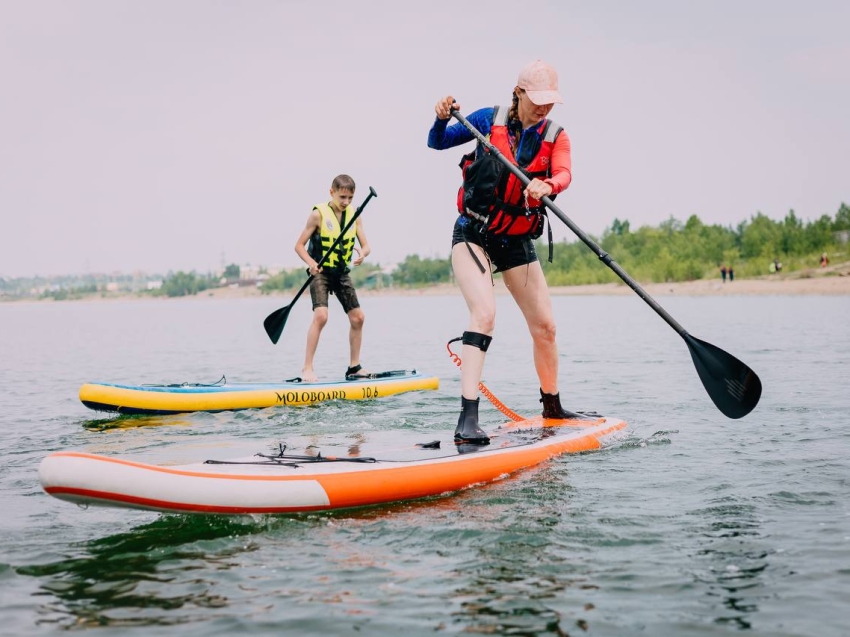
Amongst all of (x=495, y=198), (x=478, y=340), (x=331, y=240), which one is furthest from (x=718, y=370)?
(x=331, y=240)

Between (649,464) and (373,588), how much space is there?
2910mm

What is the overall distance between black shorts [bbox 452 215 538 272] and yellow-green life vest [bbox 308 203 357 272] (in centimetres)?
441

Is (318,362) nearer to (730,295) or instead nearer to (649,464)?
(649,464)

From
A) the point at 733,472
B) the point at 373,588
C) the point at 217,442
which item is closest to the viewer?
the point at 373,588

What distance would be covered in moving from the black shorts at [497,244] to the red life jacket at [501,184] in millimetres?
69

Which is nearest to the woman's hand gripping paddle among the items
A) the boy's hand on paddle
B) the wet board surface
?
the wet board surface

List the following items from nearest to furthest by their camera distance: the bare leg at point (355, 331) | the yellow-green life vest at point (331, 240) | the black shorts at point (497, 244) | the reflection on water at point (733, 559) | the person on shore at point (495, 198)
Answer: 1. the reflection on water at point (733, 559)
2. the person on shore at point (495, 198)
3. the black shorts at point (497, 244)
4. the yellow-green life vest at point (331, 240)
5. the bare leg at point (355, 331)

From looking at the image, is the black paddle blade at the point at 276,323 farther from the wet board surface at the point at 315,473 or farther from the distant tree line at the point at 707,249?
the distant tree line at the point at 707,249

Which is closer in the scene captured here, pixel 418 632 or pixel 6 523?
pixel 418 632

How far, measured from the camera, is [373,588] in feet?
Answer: 12.5

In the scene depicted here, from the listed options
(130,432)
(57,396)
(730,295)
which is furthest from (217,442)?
(730,295)

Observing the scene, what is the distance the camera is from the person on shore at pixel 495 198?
19.2 feet

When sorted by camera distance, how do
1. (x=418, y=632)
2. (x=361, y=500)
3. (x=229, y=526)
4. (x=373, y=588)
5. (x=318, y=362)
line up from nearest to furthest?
(x=418, y=632) → (x=373, y=588) → (x=229, y=526) → (x=361, y=500) → (x=318, y=362)

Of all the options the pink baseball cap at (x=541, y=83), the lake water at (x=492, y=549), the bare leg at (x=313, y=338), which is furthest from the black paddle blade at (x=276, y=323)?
the pink baseball cap at (x=541, y=83)
